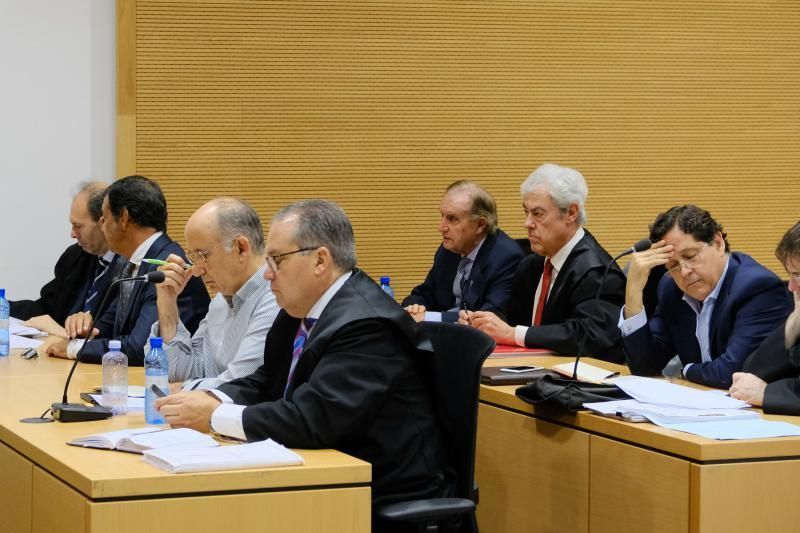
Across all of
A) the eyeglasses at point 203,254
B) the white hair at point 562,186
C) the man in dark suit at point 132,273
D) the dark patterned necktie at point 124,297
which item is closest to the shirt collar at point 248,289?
the eyeglasses at point 203,254

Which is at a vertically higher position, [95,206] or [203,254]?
[95,206]

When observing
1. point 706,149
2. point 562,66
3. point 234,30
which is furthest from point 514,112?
point 234,30

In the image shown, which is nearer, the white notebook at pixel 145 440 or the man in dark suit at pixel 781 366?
the white notebook at pixel 145 440

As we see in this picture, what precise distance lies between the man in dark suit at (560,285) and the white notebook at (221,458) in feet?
6.91

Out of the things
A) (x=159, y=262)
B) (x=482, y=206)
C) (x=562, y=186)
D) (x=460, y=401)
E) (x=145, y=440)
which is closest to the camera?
(x=145, y=440)

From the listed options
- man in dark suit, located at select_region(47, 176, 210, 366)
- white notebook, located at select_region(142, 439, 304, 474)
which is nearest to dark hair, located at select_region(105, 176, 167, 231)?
man in dark suit, located at select_region(47, 176, 210, 366)

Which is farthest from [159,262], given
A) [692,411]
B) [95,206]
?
[692,411]

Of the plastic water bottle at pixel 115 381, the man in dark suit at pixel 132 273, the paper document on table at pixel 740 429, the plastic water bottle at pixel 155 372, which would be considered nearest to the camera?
the paper document on table at pixel 740 429

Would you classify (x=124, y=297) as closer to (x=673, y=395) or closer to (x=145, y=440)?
(x=145, y=440)

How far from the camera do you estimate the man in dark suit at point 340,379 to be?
8.57 feet

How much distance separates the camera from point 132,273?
4504 mm

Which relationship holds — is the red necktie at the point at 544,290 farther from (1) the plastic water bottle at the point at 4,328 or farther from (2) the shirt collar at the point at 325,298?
(1) the plastic water bottle at the point at 4,328

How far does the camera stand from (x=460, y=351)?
9.52ft

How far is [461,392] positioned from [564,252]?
1978 mm
